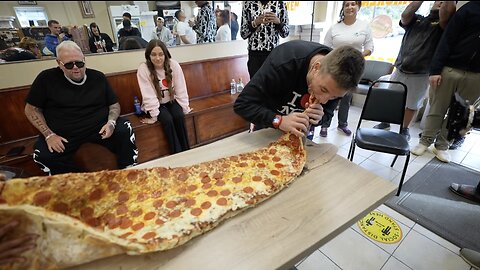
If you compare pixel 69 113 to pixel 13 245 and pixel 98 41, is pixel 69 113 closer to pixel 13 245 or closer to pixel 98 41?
pixel 98 41

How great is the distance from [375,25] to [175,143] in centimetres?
319

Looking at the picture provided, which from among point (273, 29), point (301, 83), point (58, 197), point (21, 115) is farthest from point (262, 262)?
point (21, 115)

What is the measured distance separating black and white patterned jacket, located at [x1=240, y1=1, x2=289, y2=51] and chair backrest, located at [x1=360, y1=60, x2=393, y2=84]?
175cm

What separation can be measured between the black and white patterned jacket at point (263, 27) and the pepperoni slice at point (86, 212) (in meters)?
2.09

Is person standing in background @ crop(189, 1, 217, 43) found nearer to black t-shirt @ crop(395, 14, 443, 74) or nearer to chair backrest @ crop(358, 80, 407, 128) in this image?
chair backrest @ crop(358, 80, 407, 128)

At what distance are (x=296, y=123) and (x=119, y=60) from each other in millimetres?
2196

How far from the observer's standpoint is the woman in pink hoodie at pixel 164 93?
2.31 metres

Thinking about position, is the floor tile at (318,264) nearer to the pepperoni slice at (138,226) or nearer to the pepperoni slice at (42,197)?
the pepperoni slice at (138,226)

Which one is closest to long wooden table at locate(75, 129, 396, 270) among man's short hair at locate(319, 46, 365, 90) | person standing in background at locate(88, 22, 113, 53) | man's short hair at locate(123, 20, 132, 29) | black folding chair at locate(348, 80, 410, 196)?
man's short hair at locate(319, 46, 365, 90)

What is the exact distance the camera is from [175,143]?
2.41m

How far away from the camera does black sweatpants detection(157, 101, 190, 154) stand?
91.7 inches

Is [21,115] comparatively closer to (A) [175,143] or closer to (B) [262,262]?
(A) [175,143]

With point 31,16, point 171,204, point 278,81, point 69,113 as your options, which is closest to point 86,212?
point 171,204

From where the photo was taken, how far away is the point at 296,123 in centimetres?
120
